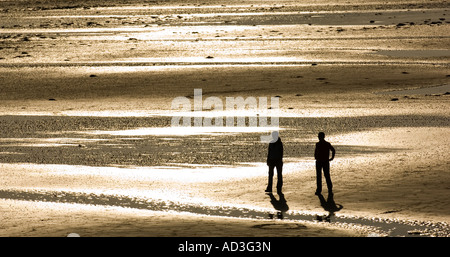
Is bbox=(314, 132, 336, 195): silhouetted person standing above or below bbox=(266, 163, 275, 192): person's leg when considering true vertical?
above

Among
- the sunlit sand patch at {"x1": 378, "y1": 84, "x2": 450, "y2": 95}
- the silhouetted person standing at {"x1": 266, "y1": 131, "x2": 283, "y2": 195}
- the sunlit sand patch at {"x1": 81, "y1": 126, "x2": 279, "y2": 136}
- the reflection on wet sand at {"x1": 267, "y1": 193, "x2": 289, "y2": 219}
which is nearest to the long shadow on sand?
the reflection on wet sand at {"x1": 267, "y1": 193, "x2": 289, "y2": 219}

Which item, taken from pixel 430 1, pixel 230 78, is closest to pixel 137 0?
pixel 430 1

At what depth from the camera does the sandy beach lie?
51.1 feet

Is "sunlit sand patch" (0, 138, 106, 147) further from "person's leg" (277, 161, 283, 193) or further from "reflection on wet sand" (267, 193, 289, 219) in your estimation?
"reflection on wet sand" (267, 193, 289, 219)

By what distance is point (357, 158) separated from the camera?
802 inches

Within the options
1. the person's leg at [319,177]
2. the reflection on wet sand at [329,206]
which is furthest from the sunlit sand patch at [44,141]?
the reflection on wet sand at [329,206]

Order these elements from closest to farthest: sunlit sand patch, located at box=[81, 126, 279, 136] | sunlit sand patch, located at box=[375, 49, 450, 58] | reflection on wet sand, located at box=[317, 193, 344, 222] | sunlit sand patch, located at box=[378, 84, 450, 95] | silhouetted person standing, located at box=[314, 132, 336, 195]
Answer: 1. reflection on wet sand, located at box=[317, 193, 344, 222]
2. silhouetted person standing, located at box=[314, 132, 336, 195]
3. sunlit sand patch, located at box=[81, 126, 279, 136]
4. sunlit sand patch, located at box=[378, 84, 450, 95]
5. sunlit sand patch, located at box=[375, 49, 450, 58]

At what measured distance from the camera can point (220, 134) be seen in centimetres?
2331

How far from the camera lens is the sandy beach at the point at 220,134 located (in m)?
15.6

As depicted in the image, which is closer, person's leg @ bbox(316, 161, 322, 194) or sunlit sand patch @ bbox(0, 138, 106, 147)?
person's leg @ bbox(316, 161, 322, 194)

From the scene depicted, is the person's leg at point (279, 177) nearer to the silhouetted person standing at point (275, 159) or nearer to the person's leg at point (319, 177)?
the silhouetted person standing at point (275, 159)

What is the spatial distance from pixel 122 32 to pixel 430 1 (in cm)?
3116

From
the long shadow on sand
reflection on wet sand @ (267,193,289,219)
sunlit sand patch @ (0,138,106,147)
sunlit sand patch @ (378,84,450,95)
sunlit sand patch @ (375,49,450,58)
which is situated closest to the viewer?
the long shadow on sand
